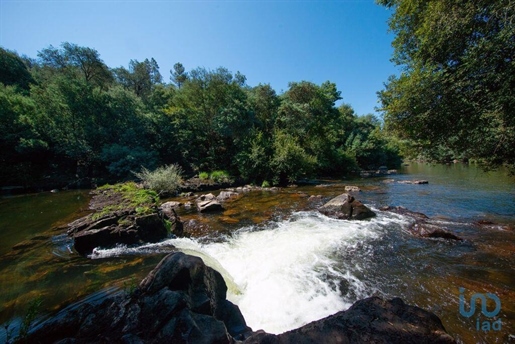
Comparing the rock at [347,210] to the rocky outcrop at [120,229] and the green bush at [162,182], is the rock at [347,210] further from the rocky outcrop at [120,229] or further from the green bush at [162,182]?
the green bush at [162,182]

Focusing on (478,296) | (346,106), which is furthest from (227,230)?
(346,106)

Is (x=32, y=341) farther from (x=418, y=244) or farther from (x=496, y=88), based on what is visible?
(x=496, y=88)

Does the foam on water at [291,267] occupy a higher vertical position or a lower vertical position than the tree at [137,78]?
lower

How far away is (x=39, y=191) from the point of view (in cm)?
1883

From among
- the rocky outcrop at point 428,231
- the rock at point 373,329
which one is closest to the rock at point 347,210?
the rocky outcrop at point 428,231

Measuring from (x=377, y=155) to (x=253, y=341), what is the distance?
38.3 metres

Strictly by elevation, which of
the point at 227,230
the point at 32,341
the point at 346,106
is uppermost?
the point at 346,106

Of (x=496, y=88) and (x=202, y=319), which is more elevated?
(x=496, y=88)

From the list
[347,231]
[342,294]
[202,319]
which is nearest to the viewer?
[202,319]

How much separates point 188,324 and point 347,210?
835 centimetres

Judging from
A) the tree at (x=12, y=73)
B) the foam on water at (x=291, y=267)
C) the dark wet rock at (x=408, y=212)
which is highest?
the tree at (x=12, y=73)

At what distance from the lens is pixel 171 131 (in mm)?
26703

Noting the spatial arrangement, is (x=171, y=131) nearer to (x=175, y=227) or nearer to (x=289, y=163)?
(x=289, y=163)

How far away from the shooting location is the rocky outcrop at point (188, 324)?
1.99m
